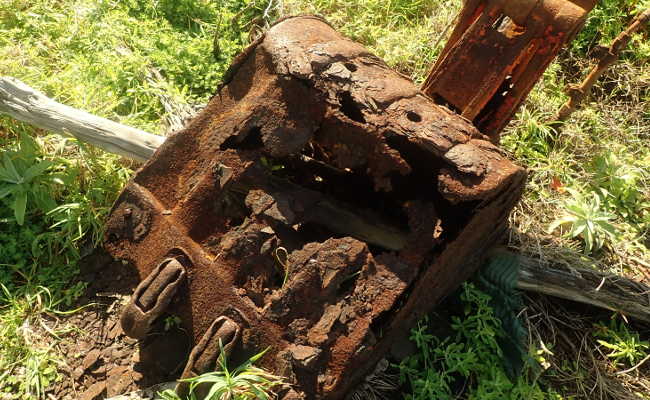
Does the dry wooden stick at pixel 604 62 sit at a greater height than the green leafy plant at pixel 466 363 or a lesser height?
greater

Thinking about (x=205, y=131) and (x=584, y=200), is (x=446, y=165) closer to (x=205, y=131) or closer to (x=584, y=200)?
(x=205, y=131)

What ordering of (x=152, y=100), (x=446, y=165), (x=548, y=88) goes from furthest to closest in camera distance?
1. (x=548, y=88)
2. (x=152, y=100)
3. (x=446, y=165)

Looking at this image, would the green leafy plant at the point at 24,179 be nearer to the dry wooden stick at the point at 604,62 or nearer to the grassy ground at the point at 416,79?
the grassy ground at the point at 416,79

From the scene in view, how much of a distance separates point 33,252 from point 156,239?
54.8 inches

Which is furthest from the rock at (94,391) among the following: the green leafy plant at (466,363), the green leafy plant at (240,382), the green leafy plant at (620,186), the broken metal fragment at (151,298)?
the green leafy plant at (620,186)

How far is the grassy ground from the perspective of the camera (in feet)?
9.76

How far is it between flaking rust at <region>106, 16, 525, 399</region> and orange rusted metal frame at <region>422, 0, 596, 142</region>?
1.77ft

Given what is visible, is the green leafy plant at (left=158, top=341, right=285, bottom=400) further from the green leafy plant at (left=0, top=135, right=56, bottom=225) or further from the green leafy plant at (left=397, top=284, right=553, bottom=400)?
the green leafy plant at (left=0, top=135, right=56, bottom=225)

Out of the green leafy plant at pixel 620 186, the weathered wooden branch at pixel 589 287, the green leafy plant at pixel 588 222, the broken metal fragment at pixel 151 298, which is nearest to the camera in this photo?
the broken metal fragment at pixel 151 298

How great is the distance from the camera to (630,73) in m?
4.12

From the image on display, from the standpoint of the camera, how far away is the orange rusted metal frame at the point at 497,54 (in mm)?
2449

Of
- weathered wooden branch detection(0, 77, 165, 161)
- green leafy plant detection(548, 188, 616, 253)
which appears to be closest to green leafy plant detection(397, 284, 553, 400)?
green leafy plant detection(548, 188, 616, 253)

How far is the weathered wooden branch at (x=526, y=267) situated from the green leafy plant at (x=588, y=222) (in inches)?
9.0

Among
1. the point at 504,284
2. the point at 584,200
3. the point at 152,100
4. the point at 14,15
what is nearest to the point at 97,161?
the point at 152,100
